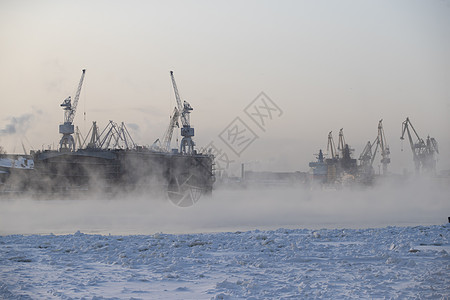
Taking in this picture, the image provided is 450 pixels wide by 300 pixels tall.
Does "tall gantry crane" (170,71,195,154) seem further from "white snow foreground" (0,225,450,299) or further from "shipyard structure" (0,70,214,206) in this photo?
"white snow foreground" (0,225,450,299)

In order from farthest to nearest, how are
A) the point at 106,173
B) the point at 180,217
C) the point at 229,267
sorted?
the point at 106,173 → the point at 180,217 → the point at 229,267

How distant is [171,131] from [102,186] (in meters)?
40.4

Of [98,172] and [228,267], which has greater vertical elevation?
[98,172]

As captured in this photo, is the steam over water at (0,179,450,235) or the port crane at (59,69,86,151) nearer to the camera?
the steam over water at (0,179,450,235)

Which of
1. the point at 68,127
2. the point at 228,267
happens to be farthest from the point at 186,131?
the point at 228,267

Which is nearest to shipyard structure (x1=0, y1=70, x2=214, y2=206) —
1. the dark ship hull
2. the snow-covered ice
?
the dark ship hull

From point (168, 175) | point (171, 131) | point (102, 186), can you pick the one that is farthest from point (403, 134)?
point (102, 186)

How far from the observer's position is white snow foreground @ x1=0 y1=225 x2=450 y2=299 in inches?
471

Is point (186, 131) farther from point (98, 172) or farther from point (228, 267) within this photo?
point (228, 267)

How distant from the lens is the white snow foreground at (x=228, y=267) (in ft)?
39.2

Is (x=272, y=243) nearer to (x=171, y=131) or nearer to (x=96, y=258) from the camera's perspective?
(x=96, y=258)

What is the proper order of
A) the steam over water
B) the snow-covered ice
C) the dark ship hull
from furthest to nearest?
the dark ship hull
the steam over water
the snow-covered ice

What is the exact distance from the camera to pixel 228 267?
14984mm

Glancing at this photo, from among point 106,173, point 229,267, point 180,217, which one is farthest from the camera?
point 106,173
